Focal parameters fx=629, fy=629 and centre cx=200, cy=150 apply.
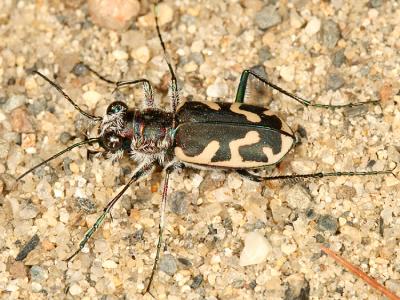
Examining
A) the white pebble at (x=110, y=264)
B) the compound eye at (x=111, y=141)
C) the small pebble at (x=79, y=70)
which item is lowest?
the white pebble at (x=110, y=264)

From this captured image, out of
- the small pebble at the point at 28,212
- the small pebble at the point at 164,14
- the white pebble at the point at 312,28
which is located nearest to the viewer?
the small pebble at the point at 28,212

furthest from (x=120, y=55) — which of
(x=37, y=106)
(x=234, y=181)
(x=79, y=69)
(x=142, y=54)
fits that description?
(x=234, y=181)

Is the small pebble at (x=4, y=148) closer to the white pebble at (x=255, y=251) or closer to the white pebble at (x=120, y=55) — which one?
the white pebble at (x=120, y=55)

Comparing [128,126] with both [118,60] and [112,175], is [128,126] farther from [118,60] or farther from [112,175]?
[118,60]

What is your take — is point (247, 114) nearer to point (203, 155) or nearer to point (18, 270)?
point (203, 155)

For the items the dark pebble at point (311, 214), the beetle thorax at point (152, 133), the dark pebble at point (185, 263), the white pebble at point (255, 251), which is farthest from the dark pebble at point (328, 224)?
the beetle thorax at point (152, 133)

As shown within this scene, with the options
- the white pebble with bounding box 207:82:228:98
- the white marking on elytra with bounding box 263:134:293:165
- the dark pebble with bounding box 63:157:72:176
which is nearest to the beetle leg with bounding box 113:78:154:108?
the white pebble with bounding box 207:82:228:98
